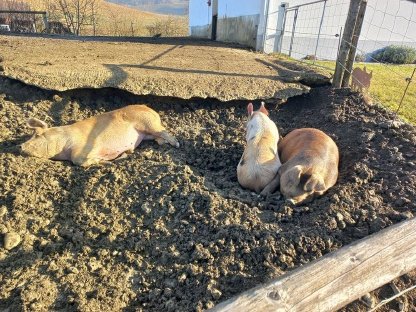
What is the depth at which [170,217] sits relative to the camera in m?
3.51

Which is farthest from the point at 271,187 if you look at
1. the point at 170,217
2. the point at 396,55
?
the point at 396,55

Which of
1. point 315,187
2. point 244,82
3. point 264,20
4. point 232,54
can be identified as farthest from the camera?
point 264,20

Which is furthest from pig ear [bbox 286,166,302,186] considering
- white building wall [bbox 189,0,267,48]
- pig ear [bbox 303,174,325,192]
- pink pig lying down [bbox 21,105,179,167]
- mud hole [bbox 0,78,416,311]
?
white building wall [bbox 189,0,267,48]

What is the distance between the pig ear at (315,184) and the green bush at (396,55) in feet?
38.8

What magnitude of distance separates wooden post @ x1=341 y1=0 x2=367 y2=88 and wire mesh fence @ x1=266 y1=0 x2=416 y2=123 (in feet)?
4.54

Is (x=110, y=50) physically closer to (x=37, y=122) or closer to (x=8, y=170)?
(x=37, y=122)

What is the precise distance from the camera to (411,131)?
4.81 metres

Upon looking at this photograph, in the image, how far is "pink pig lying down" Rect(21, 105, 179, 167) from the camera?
4590mm

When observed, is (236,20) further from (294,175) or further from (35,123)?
(294,175)

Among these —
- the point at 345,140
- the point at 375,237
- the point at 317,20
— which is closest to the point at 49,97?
the point at 345,140

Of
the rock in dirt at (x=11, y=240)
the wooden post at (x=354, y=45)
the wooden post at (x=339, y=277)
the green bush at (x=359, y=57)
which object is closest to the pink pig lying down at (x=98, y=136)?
the rock in dirt at (x=11, y=240)

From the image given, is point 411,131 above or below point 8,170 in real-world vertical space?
above

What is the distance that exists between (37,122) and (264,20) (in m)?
6.94

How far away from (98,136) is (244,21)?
8.11 metres
